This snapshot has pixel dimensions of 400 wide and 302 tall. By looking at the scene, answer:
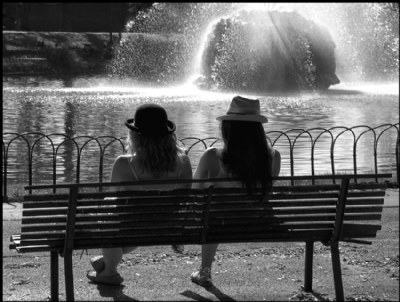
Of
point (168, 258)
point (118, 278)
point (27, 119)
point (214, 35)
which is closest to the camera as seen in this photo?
point (118, 278)

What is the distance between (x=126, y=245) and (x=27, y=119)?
1576 centimetres

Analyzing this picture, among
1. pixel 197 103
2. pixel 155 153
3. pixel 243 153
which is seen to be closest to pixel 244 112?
pixel 243 153

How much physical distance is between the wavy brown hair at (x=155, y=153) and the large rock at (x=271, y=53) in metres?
25.8

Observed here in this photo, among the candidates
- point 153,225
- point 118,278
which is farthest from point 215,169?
point 118,278

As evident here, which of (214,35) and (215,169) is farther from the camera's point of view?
(214,35)

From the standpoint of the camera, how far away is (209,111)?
23.1 meters

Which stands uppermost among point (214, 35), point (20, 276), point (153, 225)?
point (214, 35)

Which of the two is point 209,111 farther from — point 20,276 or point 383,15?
point 383,15

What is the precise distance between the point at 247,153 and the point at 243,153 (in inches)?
1.0

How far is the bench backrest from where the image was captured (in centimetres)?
538

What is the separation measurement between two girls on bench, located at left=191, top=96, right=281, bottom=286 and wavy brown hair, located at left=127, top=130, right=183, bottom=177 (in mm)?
213

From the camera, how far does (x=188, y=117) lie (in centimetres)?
2127

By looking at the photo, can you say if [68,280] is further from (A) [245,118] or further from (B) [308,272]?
(B) [308,272]

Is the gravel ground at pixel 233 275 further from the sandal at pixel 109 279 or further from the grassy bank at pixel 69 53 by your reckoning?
the grassy bank at pixel 69 53
